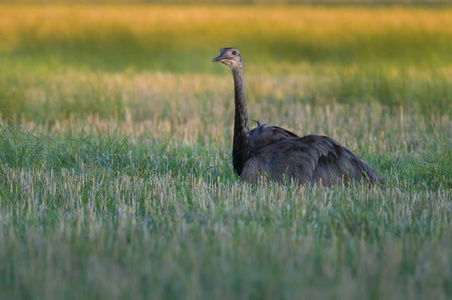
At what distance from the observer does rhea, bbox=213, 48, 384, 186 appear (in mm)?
6258

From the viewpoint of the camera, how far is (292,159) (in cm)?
626

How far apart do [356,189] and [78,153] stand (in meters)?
3.39

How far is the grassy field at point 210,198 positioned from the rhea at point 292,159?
0.93ft

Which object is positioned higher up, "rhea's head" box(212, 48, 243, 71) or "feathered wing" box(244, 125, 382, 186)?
"rhea's head" box(212, 48, 243, 71)

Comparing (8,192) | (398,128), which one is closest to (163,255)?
(8,192)

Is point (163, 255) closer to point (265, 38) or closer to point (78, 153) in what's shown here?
point (78, 153)

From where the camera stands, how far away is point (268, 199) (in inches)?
217

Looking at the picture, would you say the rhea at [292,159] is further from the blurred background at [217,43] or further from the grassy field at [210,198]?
the blurred background at [217,43]

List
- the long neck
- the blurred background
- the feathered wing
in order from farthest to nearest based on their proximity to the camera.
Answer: the blurred background < the long neck < the feathered wing

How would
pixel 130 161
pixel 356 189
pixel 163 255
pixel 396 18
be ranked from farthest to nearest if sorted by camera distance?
pixel 396 18
pixel 130 161
pixel 356 189
pixel 163 255

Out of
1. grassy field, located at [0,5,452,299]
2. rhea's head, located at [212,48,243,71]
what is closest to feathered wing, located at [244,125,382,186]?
grassy field, located at [0,5,452,299]

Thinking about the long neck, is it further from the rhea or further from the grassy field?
the grassy field

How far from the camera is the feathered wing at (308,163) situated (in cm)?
625

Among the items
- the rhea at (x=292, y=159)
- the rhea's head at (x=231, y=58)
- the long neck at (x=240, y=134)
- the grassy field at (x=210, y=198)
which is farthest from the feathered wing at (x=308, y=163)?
Result: the rhea's head at (x=231, y=58)
